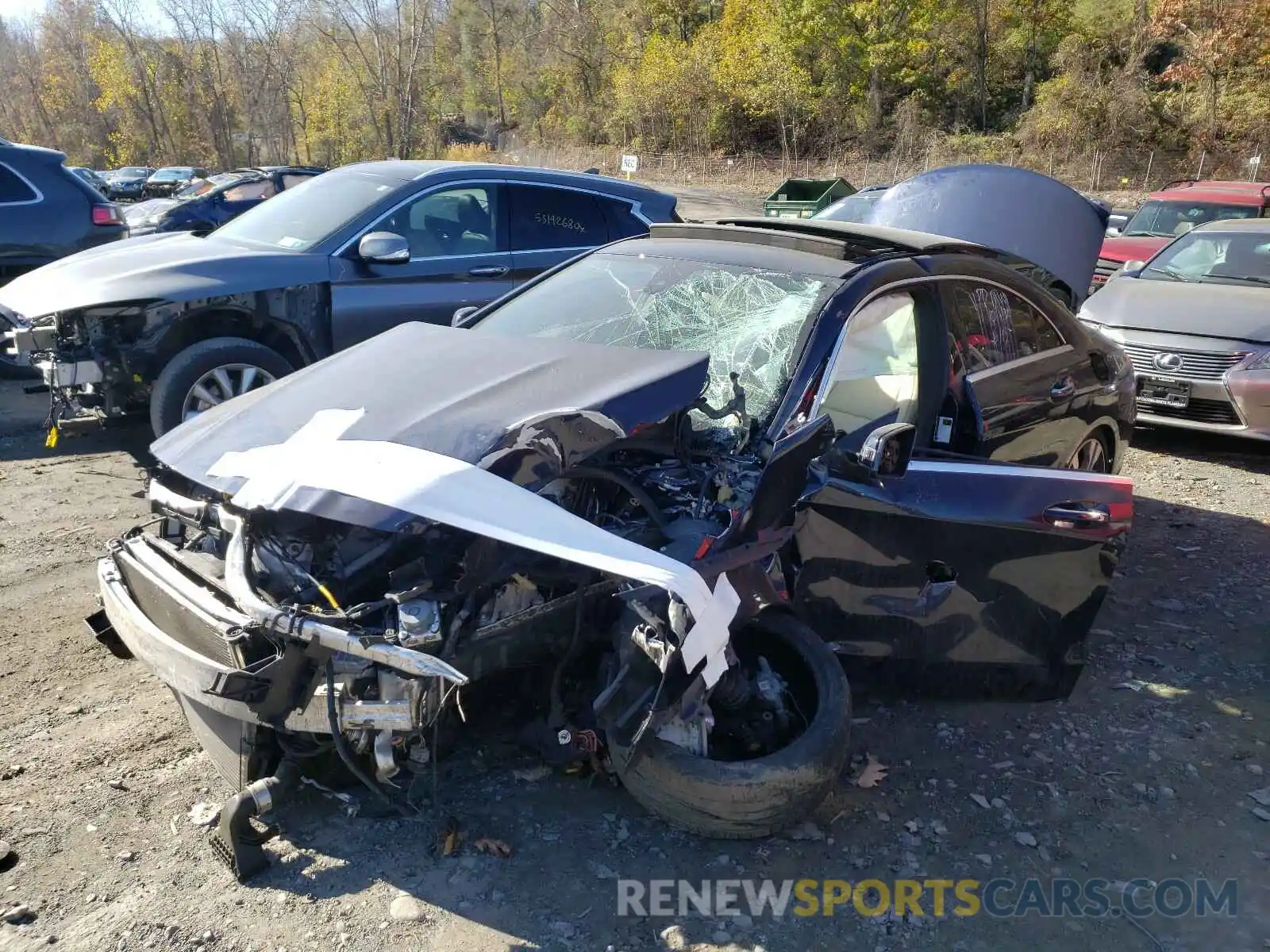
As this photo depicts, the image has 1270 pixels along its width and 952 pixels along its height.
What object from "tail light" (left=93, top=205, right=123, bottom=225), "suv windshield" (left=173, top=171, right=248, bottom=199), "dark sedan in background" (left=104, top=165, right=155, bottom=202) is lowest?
"tail light" (left=93, top=205, right=123, bottom=225)

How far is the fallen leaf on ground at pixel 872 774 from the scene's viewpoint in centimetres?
314

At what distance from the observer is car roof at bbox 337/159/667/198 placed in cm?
657

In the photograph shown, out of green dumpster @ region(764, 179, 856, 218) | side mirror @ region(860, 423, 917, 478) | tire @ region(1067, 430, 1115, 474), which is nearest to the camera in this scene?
side mirror @ region(860, 423, 917, 478)

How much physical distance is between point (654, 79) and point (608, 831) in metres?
45.9

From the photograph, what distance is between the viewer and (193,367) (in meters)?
5.49

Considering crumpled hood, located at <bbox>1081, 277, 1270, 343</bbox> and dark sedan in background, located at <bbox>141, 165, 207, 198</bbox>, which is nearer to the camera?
crumpled hood, located at <bbox>1081, 277, 1270, 343</bbox>

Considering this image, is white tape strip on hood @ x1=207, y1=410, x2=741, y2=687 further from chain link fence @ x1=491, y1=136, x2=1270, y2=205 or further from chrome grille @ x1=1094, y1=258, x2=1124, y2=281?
chain link fence @ x1=491, y1=136, x2=1270, y2=205

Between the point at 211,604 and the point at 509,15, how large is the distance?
66.1m

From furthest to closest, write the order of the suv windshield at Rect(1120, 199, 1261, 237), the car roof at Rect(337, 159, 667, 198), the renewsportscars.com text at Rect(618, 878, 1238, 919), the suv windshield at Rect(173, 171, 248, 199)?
the suv windshield at Rect(173, 171, 248, 199) < the suv windshield at Rect(1120, 199, 1261, 237) < the car roof at Rect(337, 159, 667, 198) < the renewsportscars.com text at Rect(618, 878, 1238, 919)

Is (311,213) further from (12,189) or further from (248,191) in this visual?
(248,191)

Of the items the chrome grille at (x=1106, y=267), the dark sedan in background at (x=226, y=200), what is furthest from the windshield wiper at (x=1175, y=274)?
the dark sedan in background at (x=226, y=200)

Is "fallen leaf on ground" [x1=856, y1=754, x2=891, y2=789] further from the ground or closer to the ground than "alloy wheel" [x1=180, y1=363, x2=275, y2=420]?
closer to the ground

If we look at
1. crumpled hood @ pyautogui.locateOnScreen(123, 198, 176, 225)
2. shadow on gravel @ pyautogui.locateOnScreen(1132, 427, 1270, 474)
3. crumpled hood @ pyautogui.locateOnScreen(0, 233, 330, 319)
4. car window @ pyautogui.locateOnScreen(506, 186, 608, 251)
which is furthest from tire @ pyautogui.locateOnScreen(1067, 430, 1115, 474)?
crumpled hood @ pyautogui.locateOnScreen(123, 198, 176, 225)

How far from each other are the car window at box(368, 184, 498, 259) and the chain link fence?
73.3 ft
